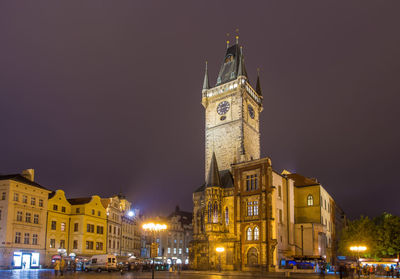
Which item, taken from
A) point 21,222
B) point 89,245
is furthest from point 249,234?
point 21,222

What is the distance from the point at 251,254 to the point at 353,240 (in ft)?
64.7

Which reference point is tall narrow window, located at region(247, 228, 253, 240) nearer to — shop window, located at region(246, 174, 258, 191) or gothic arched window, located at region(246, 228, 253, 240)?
gothic arched window, located at region(246, 228, 253, 240)

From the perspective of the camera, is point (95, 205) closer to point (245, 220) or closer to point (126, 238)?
point (126, 238)

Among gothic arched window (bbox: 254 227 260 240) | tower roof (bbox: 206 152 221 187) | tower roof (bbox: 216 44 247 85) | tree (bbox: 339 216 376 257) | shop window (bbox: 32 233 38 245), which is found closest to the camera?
gothic arched window (bbox: 254 227 260 240)

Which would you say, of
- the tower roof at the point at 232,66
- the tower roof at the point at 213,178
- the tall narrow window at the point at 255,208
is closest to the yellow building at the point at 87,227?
the tower roof at the point at 213,178

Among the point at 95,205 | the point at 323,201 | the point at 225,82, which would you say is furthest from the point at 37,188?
the point at 323,201

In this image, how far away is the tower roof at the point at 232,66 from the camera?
75.6m

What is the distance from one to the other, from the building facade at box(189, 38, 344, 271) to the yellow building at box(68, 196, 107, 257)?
18.3m

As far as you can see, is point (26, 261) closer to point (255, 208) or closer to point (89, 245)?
point (89, 245)

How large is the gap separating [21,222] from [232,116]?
123ft

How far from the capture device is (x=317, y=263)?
2223 inches

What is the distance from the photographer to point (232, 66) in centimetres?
7794

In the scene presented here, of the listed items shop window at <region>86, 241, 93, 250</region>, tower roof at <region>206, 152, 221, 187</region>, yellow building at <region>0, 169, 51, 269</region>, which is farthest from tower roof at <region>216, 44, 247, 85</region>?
yellow building at <region>0, 169, 51, 269</region>

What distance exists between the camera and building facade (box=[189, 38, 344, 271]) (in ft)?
185
